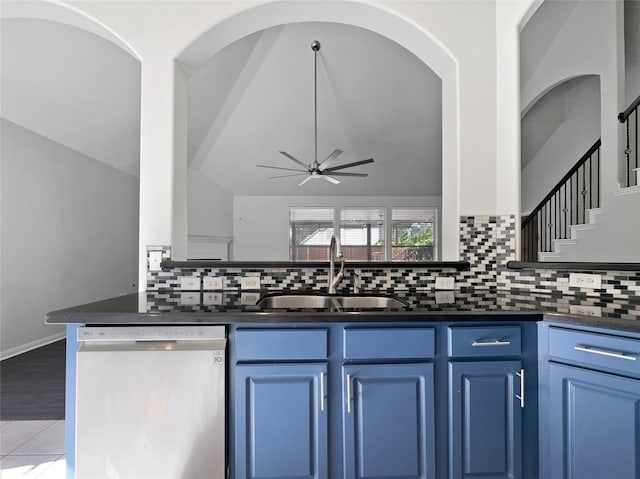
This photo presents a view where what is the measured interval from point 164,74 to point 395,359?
6.69 ft

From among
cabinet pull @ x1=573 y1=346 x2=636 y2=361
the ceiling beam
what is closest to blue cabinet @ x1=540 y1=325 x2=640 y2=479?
cabinet pull @ x1=573 y1=346 x2=636 y2=361

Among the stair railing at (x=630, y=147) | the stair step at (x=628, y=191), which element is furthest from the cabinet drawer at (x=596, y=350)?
the stair railing at (x=630, y=147)

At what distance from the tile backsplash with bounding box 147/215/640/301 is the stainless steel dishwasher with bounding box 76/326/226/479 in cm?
74

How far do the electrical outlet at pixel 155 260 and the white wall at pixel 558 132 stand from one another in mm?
5245

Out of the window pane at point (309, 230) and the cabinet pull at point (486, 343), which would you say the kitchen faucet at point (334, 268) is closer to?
the cabinet pull at point (486, 343)

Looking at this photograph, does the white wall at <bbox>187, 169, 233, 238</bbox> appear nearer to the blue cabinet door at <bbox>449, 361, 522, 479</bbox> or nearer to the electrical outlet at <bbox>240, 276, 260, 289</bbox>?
the electrical outlet at <bbox>240, 276, 260, 289</bbox>


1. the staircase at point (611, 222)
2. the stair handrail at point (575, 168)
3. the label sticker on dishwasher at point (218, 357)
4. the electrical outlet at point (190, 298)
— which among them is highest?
the stair handrail at point (575, 168)

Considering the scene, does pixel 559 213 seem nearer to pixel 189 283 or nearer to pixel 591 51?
pixel 591 51

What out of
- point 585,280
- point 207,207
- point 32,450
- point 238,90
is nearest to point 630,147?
point 585,280

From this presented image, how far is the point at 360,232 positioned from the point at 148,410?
6.83 m

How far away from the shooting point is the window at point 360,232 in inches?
318

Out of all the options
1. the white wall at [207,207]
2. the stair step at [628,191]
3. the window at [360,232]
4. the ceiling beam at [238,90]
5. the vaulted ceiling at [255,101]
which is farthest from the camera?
the window at [360,232]

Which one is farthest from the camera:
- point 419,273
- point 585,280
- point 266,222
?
point 266,222

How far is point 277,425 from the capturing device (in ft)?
5.08
